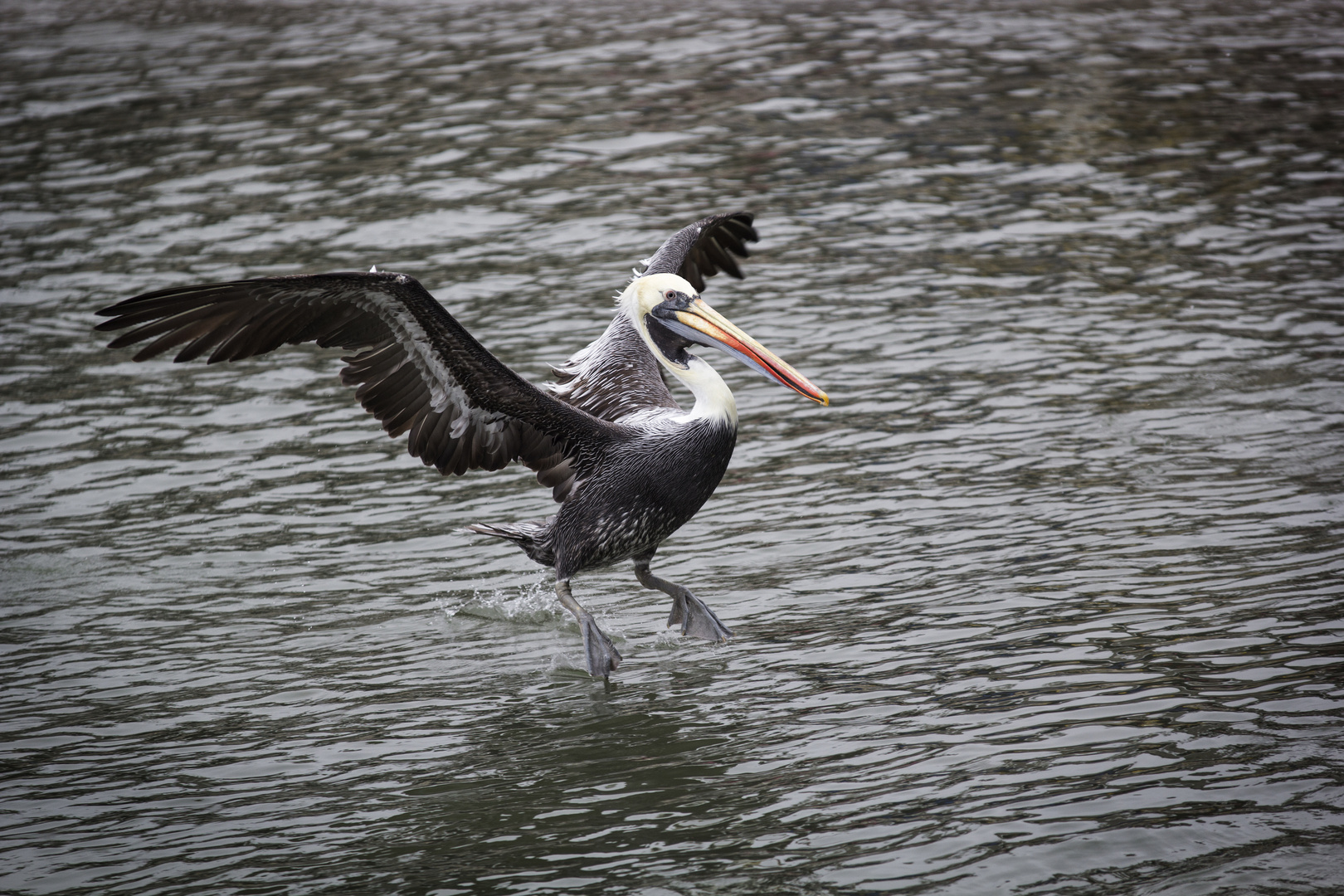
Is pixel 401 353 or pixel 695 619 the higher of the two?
pixel 401 353

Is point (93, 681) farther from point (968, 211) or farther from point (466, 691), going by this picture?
point (968, 211)

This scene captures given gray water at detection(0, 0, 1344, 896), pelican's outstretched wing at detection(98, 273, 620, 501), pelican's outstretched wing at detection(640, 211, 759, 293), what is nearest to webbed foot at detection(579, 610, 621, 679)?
gray water at detection(0, 0, 1344, 896)

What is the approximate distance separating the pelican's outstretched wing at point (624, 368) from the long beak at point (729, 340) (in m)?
0.71

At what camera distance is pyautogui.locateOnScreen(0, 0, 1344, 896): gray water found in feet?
16.1

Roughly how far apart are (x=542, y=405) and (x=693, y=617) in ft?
4.22

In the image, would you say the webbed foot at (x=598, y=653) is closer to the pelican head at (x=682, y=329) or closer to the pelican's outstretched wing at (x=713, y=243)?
the pelican head at (x=682, y=329)

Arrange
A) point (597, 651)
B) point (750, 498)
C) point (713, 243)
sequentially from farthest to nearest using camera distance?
point (713, 243)
point (750, 498)
point (597, 651)

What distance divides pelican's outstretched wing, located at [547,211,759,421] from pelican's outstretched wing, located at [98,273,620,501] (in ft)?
1.87

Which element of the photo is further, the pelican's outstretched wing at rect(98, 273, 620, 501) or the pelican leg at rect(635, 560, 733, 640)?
→ the pelican leg at rect(635, 560, 733, 640)

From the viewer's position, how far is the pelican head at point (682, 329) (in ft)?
20.3

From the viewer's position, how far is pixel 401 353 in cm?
623

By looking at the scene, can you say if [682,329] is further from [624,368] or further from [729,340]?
[624,368]

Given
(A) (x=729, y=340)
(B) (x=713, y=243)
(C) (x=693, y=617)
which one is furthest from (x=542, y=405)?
(B) (x=713, y=243)

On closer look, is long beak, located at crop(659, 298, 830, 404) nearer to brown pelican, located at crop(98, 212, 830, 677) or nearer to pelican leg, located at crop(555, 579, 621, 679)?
brown pelican, located at crop(98, 212, 830, 677)
